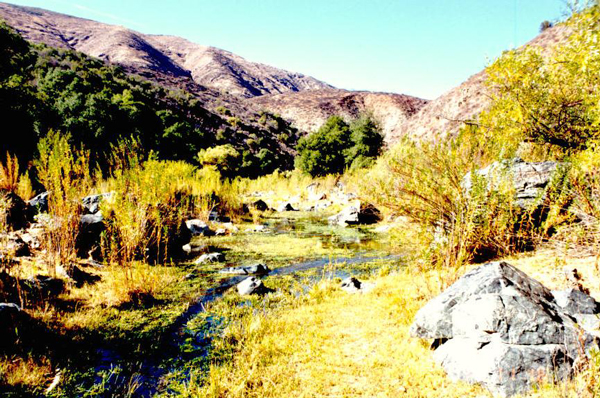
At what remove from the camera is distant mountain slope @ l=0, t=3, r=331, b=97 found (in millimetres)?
68312

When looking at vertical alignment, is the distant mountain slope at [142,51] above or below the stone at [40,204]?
above

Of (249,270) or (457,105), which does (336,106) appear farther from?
(249,270)

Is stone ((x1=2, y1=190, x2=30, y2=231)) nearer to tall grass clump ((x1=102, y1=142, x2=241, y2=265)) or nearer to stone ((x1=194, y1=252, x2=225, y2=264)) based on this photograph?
tall grass clump ((x1=102, y1=142, x2=241, y2=265))

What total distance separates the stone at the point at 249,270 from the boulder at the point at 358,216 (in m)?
5.26

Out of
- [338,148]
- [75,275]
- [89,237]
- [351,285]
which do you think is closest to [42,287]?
[75,275]

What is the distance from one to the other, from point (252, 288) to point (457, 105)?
28.4 meters

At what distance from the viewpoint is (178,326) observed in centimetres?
346

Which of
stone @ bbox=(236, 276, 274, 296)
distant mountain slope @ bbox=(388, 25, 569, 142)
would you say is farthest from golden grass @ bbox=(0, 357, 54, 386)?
distant mountain slope @ bbox=(388, 25, 569, 142)

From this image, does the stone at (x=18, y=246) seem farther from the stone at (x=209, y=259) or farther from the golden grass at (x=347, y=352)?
the golden grass at (x=347, y=352)

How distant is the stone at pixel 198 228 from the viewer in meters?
8.48

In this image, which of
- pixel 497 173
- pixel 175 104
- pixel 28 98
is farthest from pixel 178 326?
pixel 175 104

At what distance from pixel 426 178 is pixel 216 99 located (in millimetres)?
48479

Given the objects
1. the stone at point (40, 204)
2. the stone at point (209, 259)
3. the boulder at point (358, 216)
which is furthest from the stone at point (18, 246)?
the boulder at point (358, 216)

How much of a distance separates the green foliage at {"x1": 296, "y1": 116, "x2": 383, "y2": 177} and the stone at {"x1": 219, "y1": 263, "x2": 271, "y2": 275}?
1625 centimetres
